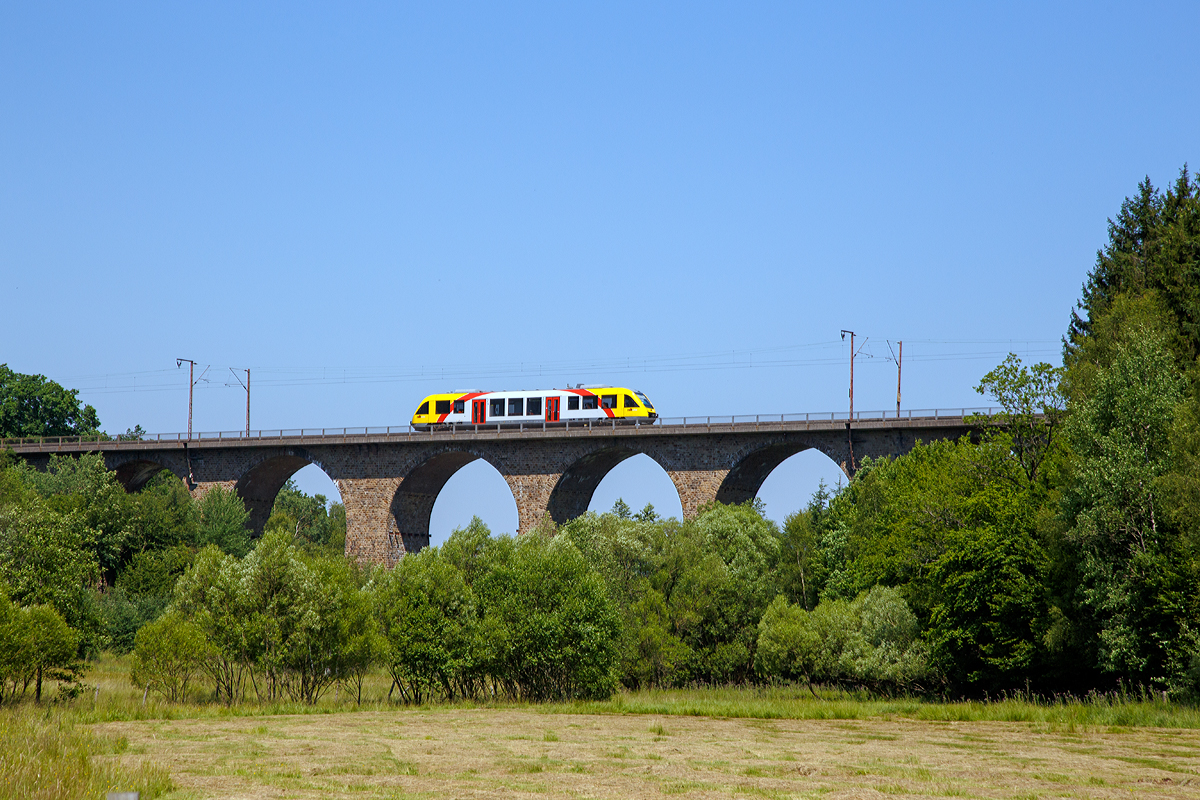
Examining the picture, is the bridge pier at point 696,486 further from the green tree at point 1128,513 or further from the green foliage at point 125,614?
the green tree at point 1128,513

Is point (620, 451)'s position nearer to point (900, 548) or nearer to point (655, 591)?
point (655, 591)

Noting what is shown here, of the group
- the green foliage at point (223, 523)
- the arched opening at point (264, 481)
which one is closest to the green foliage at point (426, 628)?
the green foliage at point (223, 523)

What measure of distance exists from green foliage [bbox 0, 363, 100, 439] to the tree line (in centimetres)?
5442

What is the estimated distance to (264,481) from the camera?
206 feet

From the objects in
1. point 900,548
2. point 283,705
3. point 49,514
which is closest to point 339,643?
point 283,705

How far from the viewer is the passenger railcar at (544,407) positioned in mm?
57500

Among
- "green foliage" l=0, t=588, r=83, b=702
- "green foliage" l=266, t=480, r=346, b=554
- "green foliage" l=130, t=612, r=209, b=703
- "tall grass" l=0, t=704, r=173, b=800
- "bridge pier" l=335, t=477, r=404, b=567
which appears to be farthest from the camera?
"green foliage" l=266, t=480, r=346, b=554

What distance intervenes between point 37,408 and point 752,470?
205 ft

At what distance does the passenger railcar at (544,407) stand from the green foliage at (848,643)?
66.5 feet

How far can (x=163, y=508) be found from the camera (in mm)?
54656

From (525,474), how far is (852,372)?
16.2 meters

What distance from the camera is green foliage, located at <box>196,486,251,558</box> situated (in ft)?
176

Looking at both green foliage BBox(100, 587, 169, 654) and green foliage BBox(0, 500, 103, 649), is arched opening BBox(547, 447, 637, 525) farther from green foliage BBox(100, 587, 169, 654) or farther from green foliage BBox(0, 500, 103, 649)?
green foliage BBox(0, 500, 103, 649)

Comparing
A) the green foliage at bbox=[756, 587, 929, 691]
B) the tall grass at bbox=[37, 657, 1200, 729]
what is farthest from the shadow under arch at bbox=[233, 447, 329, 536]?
the green foliage at bbox=[756, 587, 929, 691]
